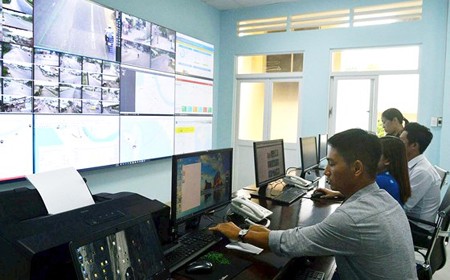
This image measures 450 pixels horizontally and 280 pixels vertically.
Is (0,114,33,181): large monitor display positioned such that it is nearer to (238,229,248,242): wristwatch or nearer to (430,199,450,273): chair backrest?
(238,229,248,242): wristwatch

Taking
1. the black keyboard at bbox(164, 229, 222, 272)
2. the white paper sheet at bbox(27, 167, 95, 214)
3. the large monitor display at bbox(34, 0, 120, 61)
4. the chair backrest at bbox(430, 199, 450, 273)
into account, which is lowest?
the chair backrest at bbox(430, 199, 450, 273)

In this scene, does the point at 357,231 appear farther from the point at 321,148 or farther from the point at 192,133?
the point at 192,133

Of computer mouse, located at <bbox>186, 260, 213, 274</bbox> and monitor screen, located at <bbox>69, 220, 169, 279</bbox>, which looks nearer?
monitor screen, located at <bbox>69, 220, 169, 279</bbox>

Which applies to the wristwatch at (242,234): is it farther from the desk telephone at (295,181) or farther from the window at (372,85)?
the window at (372,85)

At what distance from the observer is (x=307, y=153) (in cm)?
339

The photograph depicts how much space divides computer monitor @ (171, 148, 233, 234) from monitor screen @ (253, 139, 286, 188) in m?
0.55

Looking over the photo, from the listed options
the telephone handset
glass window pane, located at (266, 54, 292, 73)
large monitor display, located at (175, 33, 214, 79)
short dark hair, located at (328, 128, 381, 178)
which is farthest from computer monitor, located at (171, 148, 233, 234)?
glass window pane, located at (266, 54, 292, 73)

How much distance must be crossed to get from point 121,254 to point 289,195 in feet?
5.66

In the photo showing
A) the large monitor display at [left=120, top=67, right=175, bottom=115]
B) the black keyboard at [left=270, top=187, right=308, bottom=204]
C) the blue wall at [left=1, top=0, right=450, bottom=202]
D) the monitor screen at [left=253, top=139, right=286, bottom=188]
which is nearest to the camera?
the black keyboard at [left=270, top=187, right=308, bottom=204]

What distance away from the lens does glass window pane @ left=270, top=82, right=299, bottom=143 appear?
17.3ft

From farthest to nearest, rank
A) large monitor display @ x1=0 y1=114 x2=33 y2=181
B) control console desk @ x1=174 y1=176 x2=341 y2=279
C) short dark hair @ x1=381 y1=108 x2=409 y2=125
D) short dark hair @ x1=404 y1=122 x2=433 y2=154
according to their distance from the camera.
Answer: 1. short dark hair @ x1=381 y1=108 x2=409 y2=125
2. short dark hair @ x1=404 y1=122 x2=433 y2=154
3. large monitor display @ x1=0 y1=114 x2=33 y2=181
4. control console desk @ x1=174 y1=176 x2=341 y2=279

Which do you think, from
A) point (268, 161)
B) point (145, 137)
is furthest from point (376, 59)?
point (145, 137)

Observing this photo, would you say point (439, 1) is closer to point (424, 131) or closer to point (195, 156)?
point (424, 131)

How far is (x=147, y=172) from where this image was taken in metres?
4.25
